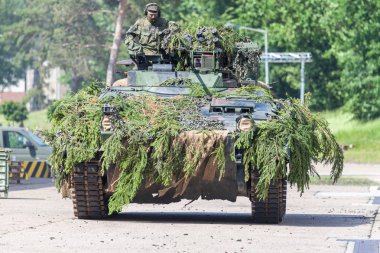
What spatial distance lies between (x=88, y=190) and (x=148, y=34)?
3.88 meters

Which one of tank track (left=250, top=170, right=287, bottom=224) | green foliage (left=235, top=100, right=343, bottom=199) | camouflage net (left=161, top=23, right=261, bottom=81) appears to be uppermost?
camouflage net (left=161, top=23, right=261, bottom=81)

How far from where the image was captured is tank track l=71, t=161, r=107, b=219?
1877cm

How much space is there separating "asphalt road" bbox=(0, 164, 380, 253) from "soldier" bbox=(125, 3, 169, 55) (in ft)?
8.22

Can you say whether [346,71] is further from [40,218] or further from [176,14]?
[40,218]

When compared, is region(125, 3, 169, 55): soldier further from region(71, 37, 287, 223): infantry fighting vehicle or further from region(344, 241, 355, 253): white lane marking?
region(344, 241, 355, 253): white lane marking

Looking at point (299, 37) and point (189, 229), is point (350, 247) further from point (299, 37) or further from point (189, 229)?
point (299, 37)

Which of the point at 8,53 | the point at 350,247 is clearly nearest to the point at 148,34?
the point at 350,247

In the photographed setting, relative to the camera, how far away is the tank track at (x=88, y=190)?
18766mm

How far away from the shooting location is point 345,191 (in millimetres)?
31297

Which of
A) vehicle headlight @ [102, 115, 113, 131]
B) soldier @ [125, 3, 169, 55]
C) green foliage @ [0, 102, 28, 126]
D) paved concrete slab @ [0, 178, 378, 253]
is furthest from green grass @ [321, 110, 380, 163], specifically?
vehicle headlight @ [102, 115, 113, 131]

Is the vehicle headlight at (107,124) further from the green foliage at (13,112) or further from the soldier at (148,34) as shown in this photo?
the green foliage at (13,112)

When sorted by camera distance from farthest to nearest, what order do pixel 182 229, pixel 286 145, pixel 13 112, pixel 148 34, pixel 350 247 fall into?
1. pixel 13 112
2. pixel 148 34
3. pixel 286 145
4. pixel 182 229
5. pixel 350 247

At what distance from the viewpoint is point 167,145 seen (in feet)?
59.9

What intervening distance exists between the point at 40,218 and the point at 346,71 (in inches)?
1964
